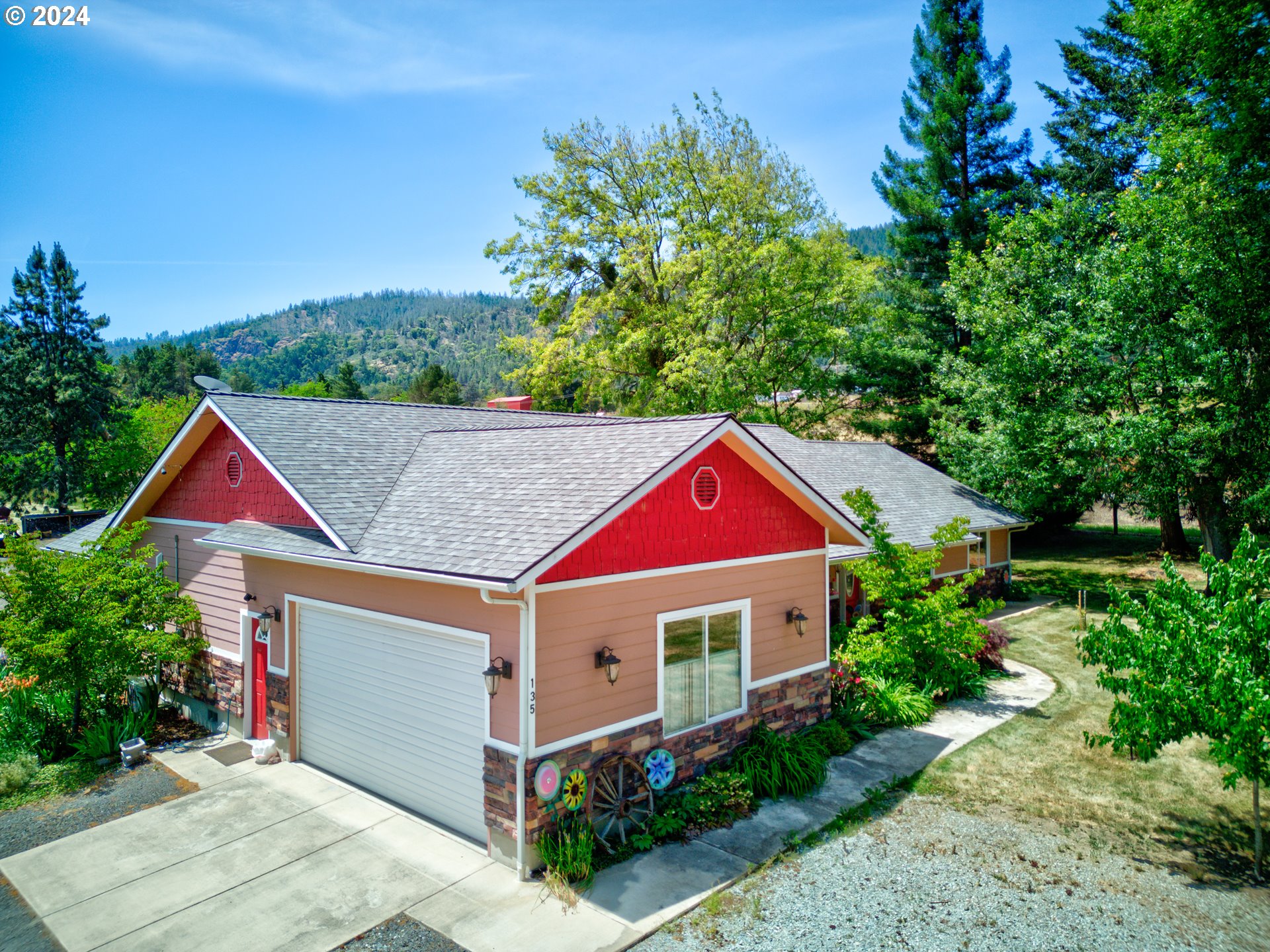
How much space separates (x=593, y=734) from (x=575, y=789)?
56 centimetres

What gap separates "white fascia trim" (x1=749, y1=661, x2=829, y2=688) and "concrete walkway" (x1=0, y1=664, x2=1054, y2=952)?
1461 mm

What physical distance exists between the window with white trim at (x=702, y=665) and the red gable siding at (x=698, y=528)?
76 cm

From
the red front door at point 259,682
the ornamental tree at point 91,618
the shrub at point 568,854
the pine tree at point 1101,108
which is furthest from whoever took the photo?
the pine tree at point 1101,108

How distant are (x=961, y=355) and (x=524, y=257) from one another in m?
17.3

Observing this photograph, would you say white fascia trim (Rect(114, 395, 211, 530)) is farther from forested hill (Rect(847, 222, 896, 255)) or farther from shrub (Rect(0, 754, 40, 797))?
forested hill (Rect(847, 222, 896, 255))

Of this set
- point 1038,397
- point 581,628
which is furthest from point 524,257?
point 581,628

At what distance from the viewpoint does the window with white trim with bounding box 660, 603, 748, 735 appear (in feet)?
27.9

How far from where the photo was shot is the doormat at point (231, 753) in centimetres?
1016

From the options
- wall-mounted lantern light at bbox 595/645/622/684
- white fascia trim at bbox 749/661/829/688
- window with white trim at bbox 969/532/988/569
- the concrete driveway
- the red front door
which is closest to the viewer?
the concrete driveway

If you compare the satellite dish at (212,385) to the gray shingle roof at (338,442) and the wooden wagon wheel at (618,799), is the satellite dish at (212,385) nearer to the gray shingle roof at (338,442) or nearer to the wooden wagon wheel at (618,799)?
the gray shingle roof at (338,442)

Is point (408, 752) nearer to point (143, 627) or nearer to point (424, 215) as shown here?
point (143, 627)

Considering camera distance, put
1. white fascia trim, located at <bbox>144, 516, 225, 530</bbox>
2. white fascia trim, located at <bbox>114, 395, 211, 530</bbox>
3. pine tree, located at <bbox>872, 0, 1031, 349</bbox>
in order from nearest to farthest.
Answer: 1. white fascia trim, located at <bbox>114, 395, 211, 530</bbox>
2. white fascia trim, located at <bbox>144, 516, 225, 530</bbox>
3. pine tree, located at <bbox>872, 0, 1031, 349</bbox>

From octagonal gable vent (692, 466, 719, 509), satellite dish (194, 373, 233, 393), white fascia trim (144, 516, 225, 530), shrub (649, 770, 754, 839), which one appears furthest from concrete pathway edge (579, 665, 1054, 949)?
satellite dish (194, 373, 233, 393)

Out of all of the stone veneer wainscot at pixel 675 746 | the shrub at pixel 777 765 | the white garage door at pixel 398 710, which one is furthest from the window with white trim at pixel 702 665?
the white garage door at pixel 398 710
